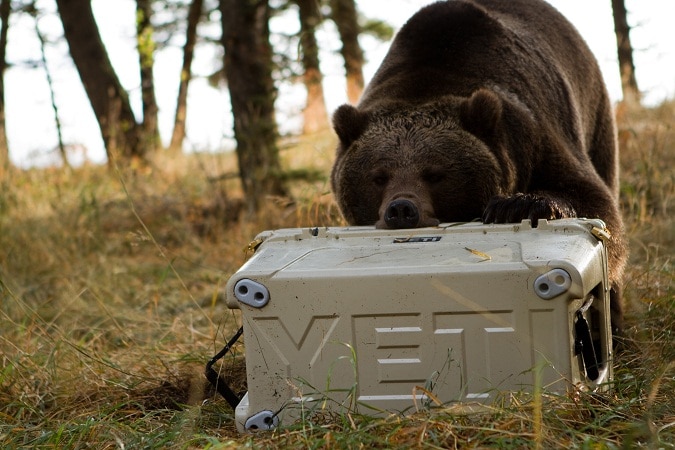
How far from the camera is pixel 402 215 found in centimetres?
393

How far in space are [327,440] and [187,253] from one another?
5.50 meters

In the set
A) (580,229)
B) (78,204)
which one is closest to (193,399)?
(580,229)

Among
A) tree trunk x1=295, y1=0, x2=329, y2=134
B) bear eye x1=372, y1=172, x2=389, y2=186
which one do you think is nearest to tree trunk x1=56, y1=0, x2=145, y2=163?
tree trunk x1=295, y1=0, x2=329, y2=134

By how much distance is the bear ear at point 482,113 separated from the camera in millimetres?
4625

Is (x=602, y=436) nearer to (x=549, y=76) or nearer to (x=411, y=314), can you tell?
(x=411, y=314)

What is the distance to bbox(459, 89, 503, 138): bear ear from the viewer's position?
182 inches

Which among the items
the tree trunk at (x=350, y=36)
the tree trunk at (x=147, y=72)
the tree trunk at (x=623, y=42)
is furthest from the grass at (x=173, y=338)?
the tree trunk at (x=350, y=36)

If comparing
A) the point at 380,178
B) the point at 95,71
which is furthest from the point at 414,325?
the point at 95,71

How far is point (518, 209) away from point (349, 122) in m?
1.49

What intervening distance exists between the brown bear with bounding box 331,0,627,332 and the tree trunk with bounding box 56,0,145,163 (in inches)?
267

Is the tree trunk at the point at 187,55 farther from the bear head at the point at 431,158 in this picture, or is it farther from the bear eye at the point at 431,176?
the bear eye at the point at 431,176

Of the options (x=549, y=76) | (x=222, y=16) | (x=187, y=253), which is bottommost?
(x=187, y=253)

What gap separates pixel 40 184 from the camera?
32.6ft

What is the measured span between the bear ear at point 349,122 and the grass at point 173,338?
601 millimetres
